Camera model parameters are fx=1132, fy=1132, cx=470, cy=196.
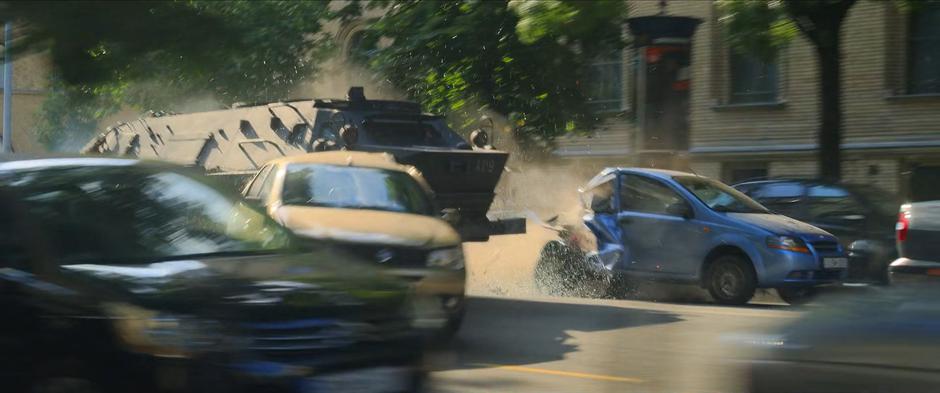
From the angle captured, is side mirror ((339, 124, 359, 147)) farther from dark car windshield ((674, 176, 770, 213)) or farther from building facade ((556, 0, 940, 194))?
building facade ((556, 0, 940, 194))

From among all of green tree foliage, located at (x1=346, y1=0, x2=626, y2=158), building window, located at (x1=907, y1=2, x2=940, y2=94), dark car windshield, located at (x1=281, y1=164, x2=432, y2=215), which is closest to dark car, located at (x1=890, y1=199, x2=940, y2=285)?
dark car windshield, located at (x1=281, y1=164, x2=432, y2=215)

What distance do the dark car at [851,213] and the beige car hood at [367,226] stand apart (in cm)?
630

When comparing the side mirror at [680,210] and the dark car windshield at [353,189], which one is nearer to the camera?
the dark car windshield at [353,189]

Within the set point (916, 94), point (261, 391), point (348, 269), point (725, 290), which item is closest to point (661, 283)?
point (725, 290)

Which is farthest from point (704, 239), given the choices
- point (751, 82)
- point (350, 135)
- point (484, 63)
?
point (751, 82)

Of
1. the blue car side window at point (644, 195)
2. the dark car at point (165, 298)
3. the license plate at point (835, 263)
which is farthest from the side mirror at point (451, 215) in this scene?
the dark car at point (165, 298)

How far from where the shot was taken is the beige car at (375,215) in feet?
29.1

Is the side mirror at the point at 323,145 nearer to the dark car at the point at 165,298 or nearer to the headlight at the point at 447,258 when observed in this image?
the headlight at the point at 447,258

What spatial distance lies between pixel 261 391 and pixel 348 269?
3.72 ft

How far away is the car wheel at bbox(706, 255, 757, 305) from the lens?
1316 centimetres

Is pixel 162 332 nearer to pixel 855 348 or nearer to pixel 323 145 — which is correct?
pixel 855 348

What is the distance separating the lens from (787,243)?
12938mm

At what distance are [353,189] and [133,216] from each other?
4.83m

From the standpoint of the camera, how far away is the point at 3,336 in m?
4.64
